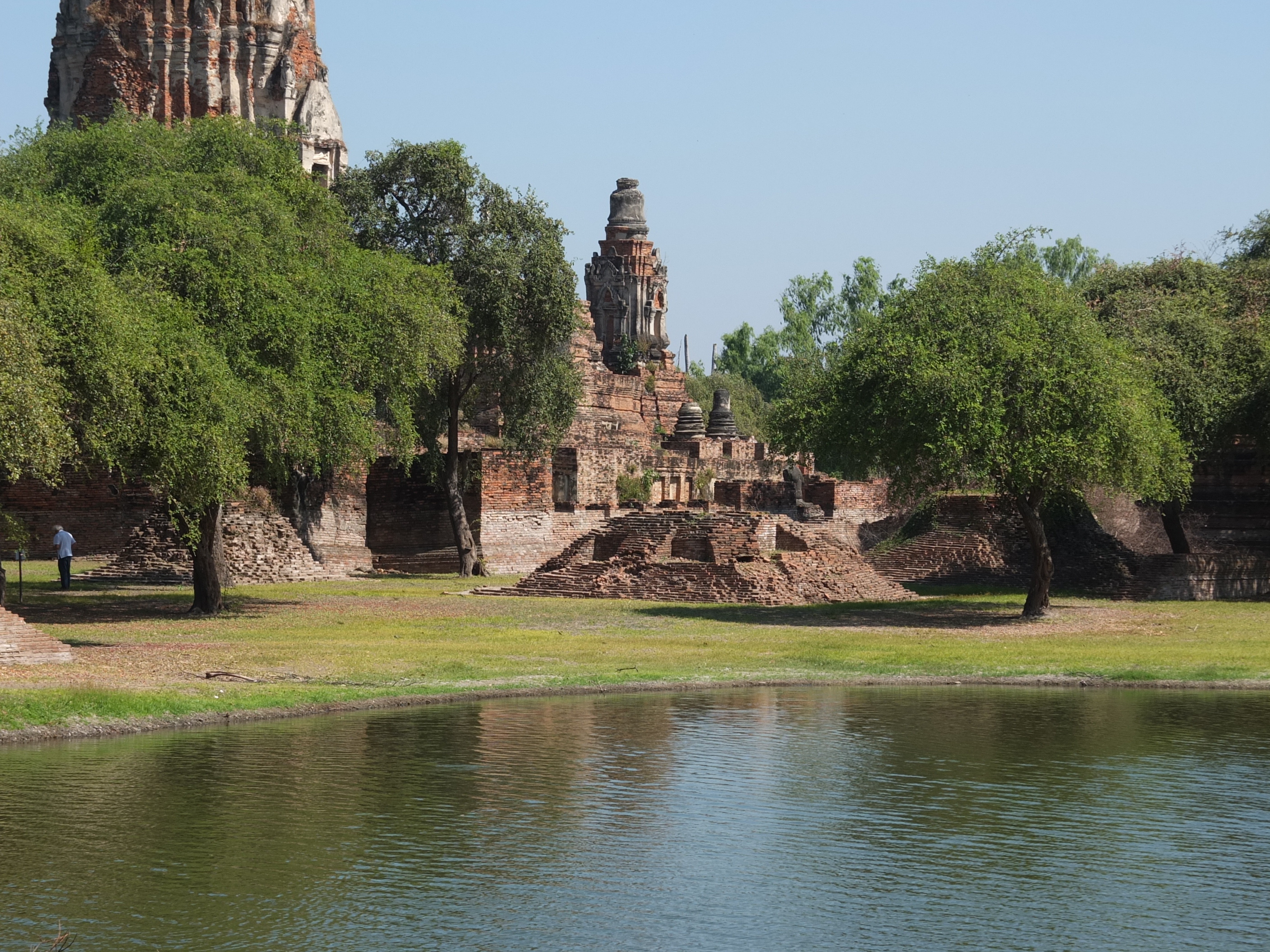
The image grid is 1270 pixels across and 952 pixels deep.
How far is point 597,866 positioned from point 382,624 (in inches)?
514

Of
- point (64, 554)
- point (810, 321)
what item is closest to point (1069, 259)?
point (810, 321)

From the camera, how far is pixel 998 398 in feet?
72.5

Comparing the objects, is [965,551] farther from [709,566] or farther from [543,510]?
[543,510]

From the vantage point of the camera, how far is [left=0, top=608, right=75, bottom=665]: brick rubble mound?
14.5 meters

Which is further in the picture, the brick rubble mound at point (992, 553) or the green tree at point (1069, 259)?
the green tree at point (1069, 259)

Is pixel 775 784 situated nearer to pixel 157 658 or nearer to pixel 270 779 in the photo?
pixel 270 779

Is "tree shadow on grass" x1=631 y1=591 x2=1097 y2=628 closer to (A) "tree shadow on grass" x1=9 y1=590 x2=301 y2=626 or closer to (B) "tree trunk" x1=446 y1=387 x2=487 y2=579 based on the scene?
(A) "tree shadow on grass" x1=9 y1=590 x2=301 y2=626

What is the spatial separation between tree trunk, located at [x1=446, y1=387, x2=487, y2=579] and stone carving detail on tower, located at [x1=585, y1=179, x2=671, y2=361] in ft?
149

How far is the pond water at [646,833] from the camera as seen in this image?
300 inches

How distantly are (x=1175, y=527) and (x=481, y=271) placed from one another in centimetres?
1479

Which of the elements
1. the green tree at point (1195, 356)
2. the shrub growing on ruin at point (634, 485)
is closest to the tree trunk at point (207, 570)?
the green tree at point (1195, 356)

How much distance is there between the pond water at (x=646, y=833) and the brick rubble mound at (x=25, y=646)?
2.90 metres

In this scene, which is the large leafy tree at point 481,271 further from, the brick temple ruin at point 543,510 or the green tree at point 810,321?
the green tree at point 810,321

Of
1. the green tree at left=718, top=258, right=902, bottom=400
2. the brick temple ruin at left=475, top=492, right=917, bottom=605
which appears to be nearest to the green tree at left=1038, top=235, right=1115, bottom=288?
the green tree at left=718, top=258, right=902, bottom=400
